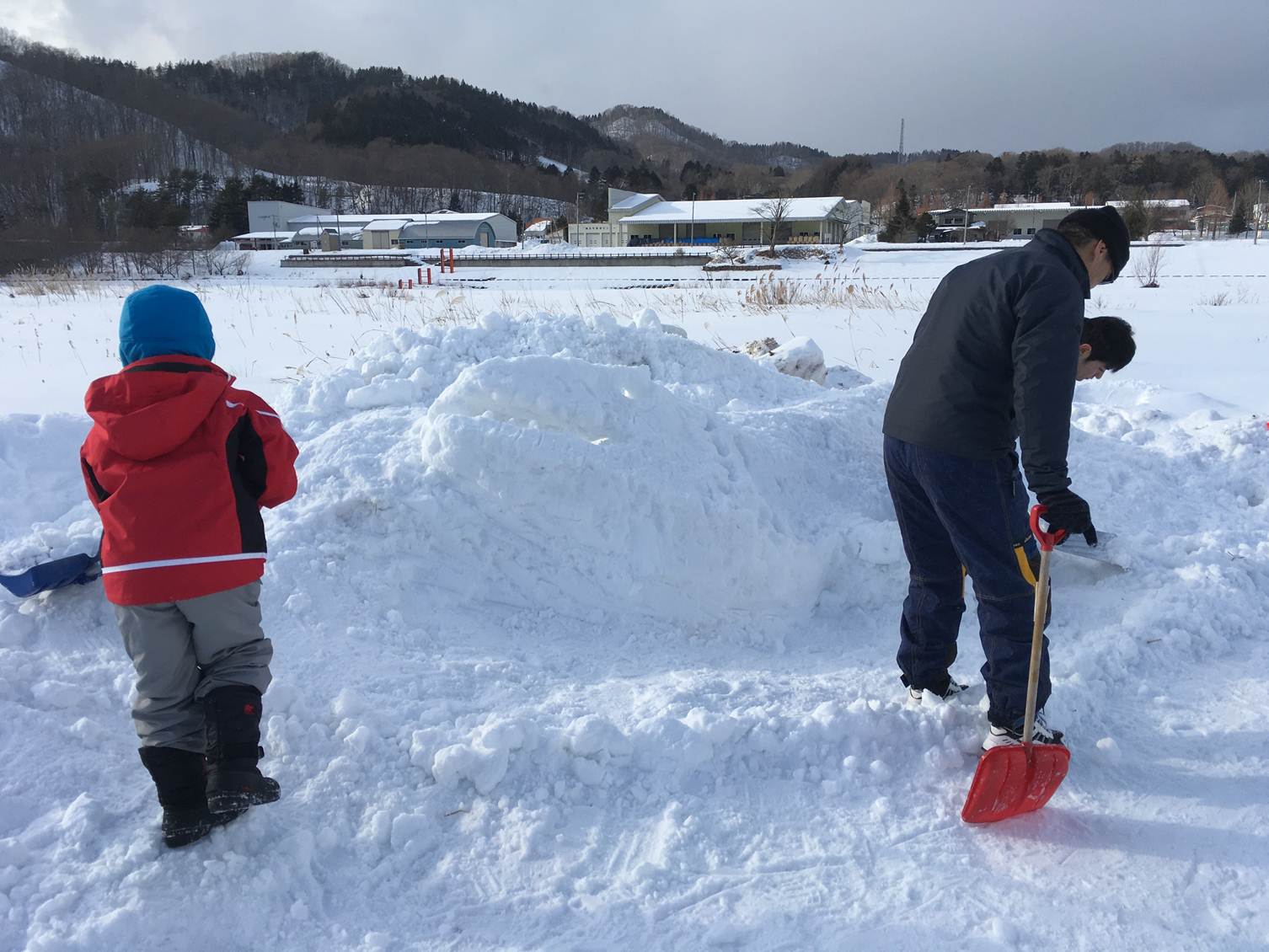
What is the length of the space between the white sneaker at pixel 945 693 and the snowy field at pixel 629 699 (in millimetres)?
57

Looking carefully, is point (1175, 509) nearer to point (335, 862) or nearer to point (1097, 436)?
point (1097, 436)

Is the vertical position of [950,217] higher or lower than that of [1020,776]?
higher

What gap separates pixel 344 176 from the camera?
104 meters

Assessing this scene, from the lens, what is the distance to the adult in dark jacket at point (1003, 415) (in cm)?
234

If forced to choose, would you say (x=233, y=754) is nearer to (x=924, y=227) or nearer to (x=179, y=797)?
(x=179, y=797)

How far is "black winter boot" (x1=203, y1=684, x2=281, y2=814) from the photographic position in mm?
2201

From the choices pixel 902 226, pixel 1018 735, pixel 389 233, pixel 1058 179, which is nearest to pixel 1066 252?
pixel 1018 735

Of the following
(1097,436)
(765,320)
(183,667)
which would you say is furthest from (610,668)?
(765,320)

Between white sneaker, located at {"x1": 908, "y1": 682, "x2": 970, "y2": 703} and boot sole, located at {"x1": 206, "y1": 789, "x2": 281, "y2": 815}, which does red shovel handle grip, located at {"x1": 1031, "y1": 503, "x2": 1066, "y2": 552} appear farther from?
boot sole, located at {"x1": 206, "y1": 789, "x2": 281, "y2": 815}

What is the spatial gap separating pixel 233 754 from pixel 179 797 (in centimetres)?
18

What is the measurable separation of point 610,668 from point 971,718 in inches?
54.5

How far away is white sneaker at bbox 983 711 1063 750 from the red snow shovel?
0.16 metres

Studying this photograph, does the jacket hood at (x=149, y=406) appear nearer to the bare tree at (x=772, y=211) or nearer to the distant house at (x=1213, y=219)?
the bare tree at (x=772, y=211)

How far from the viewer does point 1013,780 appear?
244cm
